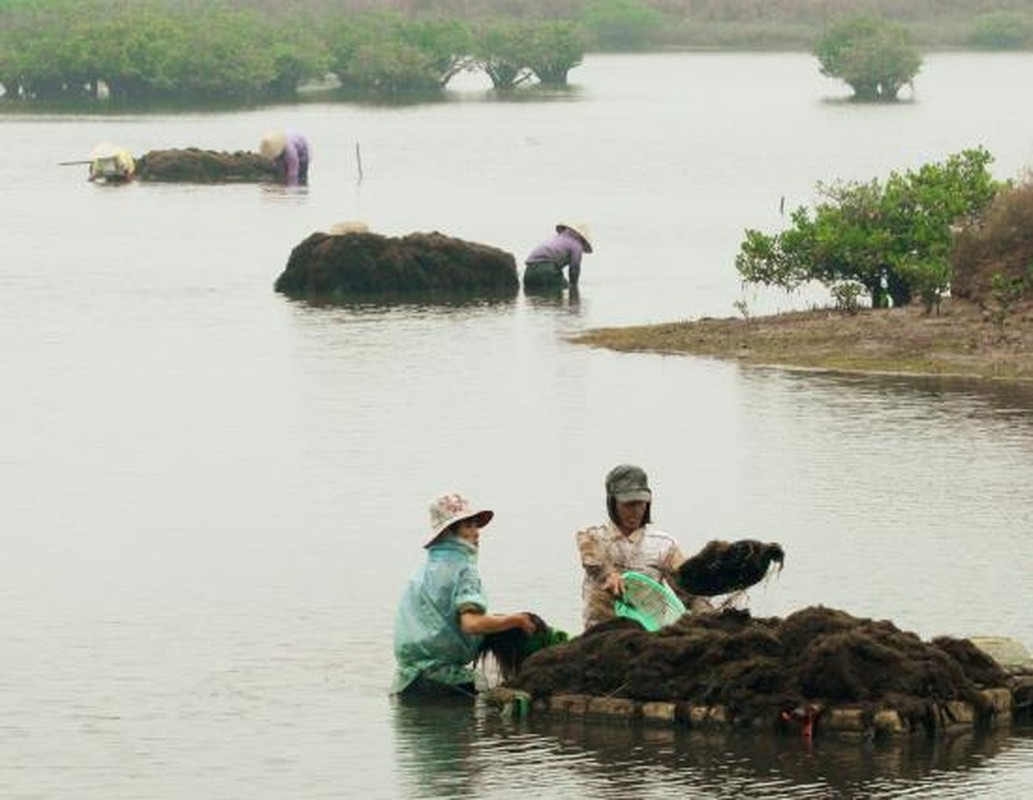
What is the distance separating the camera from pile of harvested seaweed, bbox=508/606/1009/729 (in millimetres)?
17562

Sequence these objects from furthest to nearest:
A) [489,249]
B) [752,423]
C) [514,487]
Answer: [489,249]
[752,423]
[514,487]

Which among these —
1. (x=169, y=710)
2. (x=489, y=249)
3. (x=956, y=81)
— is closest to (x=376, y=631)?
(x=169, y=710)

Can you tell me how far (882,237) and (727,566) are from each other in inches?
773

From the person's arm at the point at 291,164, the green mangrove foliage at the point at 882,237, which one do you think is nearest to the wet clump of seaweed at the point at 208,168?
the person's arm at the point at 291,164

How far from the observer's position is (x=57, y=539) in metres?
25.2

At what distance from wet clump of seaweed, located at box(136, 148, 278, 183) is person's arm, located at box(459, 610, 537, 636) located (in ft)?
164

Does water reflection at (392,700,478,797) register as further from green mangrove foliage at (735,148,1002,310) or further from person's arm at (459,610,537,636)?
green mangrove foliage at (735,148,1002,310)

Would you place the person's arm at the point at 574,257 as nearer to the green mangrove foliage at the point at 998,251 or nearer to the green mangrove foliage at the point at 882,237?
the green mangrove foliage at the point at 882,237

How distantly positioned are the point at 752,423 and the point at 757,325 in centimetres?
694

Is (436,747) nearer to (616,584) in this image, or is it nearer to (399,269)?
(616,584)

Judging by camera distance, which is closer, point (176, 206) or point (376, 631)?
point (376, 631)

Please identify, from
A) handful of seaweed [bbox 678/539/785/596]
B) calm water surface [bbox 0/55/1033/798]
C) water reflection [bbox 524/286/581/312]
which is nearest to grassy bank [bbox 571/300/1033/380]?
calm water surface [bbox 0/55/1033/798]

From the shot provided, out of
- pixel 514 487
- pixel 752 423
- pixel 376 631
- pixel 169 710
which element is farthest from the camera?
pixel 752 423

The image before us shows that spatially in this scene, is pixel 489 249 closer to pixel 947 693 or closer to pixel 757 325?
pixel 757 325
